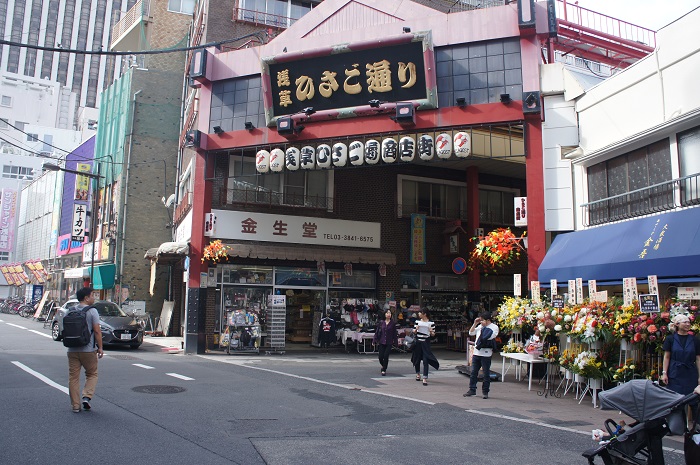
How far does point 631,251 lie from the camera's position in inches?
461

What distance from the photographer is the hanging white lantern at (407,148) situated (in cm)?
1700

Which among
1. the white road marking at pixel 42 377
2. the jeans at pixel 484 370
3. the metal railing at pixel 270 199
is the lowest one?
the white road marking at pixel 42 377

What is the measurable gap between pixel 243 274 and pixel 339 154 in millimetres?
6362

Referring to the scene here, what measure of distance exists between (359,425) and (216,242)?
12027 mm

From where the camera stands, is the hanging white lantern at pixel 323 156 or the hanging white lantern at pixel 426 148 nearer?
the hanging white lantern at pixel 426 148

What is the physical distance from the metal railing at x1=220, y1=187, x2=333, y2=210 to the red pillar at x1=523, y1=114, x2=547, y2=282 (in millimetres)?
8980

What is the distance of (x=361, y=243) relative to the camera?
75.0ft

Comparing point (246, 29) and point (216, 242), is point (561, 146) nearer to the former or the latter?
point (216, 242)

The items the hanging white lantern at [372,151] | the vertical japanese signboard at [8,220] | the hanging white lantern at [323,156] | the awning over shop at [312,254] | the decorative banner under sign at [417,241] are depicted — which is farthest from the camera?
the vertical japanese signboard at [8,220]

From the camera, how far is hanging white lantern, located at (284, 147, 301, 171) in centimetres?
→ 1839

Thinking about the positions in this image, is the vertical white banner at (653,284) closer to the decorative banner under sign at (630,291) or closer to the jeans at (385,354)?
the decorative banner under sign at (630,291)

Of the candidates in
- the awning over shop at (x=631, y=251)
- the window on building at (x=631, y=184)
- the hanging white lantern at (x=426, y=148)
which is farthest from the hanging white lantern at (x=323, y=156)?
the window on building at (x=631, y=184)

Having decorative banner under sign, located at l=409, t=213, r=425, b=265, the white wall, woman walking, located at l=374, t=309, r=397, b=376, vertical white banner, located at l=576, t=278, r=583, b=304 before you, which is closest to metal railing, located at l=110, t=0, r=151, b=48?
decorative banner under sign, located at l=409, t=213, r=425, b=265

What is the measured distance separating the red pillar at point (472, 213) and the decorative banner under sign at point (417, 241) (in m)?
2.11
